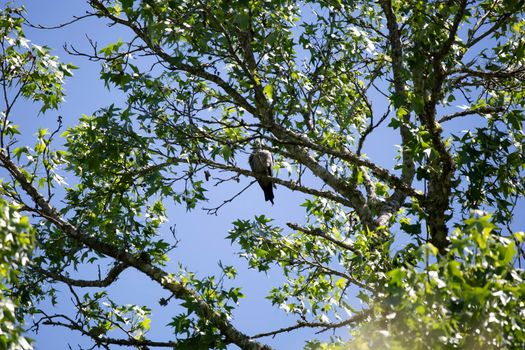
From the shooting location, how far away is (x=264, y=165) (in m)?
11.1

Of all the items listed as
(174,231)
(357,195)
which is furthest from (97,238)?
(357,195)

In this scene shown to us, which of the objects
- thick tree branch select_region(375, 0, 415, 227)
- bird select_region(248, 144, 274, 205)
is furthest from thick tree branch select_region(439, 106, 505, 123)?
bird select_region(248, 144, 274, 205)

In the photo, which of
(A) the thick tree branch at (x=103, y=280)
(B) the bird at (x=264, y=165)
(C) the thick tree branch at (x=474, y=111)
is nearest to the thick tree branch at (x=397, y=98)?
(C) the thick tree branch at (x=474, y=111)

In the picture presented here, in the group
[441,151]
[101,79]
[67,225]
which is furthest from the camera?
[101,79]

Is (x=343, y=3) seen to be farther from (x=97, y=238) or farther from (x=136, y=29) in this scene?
(x=97, y=238)

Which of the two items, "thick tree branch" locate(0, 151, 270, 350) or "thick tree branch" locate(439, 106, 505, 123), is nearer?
"thick tree branch" locate(0, 151, 270, 350)

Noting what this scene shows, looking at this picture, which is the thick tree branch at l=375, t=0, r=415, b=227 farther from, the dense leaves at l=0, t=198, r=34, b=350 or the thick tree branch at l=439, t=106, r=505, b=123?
the dense leaves at l=0, t=198, r=34, b=350

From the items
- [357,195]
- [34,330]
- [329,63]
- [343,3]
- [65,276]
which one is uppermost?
[343,3]

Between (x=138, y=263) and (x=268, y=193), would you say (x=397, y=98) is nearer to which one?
(x=138, y=263)

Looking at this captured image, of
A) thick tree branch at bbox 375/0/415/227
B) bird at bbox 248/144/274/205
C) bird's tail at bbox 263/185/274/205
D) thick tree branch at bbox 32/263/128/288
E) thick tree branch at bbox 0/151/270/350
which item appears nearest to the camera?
thick tree branch at bbox 0/151/270/350

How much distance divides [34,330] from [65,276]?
0.69 m

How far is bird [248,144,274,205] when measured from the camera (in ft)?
36.4

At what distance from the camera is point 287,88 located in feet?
26.4

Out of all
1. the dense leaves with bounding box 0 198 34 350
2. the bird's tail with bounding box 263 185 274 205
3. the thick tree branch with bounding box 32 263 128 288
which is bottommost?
the dense leaves with bounding box 0 198 34 350
